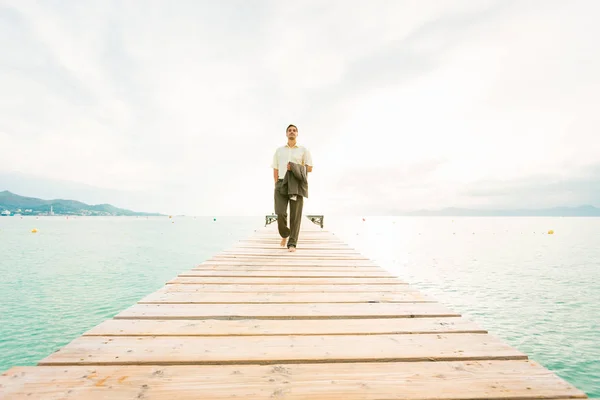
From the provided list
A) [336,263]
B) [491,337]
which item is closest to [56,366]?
[491,337]

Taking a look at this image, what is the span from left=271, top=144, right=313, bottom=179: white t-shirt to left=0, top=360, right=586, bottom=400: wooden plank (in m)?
4.54

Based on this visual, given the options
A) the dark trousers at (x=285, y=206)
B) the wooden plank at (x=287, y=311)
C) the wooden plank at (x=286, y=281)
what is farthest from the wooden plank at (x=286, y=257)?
the wooden plank at (x=287, y=311)

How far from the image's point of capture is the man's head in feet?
19.0

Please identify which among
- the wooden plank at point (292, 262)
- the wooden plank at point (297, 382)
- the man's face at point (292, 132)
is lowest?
the wooden plank at point (297, 382)

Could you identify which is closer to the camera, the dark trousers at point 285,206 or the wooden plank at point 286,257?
the wooden plank at point 286,257

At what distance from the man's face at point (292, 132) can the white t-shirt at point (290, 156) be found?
0.22 meters

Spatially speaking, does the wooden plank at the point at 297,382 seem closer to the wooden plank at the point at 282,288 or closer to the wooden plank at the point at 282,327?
the wooden plank at the point at 282,327

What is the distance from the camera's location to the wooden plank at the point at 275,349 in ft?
5.56

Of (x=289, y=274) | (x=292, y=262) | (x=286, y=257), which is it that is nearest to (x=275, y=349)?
(x=289, y=274)

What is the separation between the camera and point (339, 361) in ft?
5.60

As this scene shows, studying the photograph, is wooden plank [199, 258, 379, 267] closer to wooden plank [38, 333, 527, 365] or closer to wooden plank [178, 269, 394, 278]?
wooden plank [178, 269, 394, 278]

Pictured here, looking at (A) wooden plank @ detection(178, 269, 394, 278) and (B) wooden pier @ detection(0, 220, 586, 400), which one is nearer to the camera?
(B) wooden pier @ detection(0, 220, 586, 400)

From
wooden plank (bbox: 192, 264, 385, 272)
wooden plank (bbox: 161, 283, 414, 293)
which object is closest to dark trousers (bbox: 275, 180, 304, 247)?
wooden plank (bbox: 192, 264, 385, 272)

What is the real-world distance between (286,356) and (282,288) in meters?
1.63
